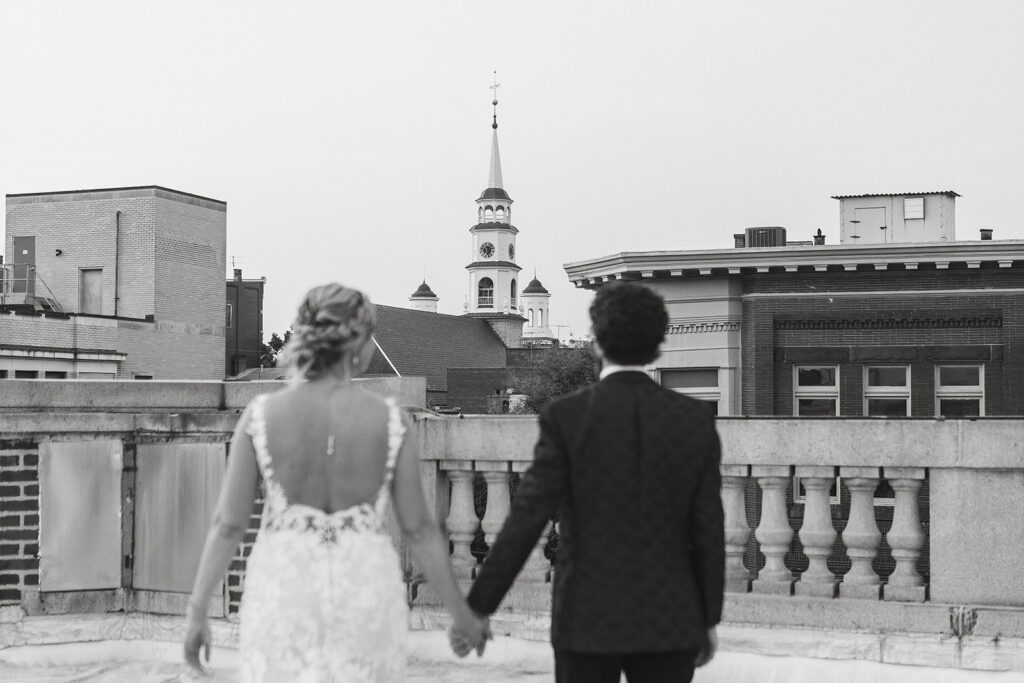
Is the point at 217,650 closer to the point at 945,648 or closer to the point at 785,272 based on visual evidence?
the point at 945,648

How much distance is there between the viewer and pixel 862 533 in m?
6.04

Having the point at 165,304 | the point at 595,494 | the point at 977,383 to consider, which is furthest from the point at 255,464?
the point at 165,304

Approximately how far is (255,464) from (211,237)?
73.0 meters

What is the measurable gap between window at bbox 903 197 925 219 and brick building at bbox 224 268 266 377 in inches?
2159

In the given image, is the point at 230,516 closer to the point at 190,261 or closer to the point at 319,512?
the point at 319,512

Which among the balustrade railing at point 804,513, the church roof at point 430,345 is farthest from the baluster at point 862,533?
the church roof at point 430,345

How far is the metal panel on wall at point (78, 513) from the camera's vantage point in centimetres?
709

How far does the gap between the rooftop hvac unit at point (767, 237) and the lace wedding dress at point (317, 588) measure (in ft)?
111

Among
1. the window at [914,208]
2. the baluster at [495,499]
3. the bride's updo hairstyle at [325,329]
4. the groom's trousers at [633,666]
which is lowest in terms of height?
the groom's trousers at [633,666]

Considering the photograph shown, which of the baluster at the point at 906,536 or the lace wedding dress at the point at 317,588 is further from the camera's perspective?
the baluster at the point at 906,536

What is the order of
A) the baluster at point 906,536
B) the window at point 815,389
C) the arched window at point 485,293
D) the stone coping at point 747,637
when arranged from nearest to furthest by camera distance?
the stone coping at point 747,637 < the baluster at point 906,536 < the window at point 815,389 < the arched window at point 485,293

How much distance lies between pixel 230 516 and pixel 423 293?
166m

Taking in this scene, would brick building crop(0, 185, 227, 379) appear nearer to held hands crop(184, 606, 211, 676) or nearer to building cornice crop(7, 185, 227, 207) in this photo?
building cornice crop(7, 185, 227, 207)

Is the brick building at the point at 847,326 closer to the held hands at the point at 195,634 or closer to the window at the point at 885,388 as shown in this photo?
the window at the point at 885,388
